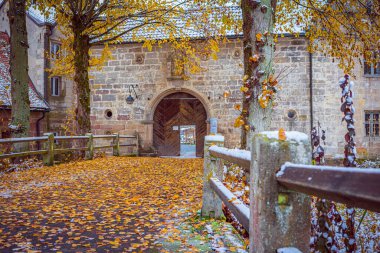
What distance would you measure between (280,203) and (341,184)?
0.56m

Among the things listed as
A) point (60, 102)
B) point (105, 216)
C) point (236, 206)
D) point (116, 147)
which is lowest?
point (105, 216)

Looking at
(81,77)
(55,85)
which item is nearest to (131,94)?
(81,77)

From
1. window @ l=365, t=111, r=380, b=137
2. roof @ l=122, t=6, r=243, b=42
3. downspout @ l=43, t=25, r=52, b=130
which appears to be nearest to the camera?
roof @ l=122, t=6, r=243, b=42

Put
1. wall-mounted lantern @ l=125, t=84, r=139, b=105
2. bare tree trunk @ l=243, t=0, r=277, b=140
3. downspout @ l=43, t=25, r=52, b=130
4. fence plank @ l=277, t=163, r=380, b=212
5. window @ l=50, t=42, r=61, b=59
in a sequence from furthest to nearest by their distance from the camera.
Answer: window @ l=50, t=42, r=61, b=59
downspout @ l=43, t=25, r=52, b=130
wall-mounted lantern @ l=125, t=84, r=139, b=105
bare tree trunk @ l=243, t=0, r=277, b=140
fence plank @ l=277, t=163, r=380, b=212

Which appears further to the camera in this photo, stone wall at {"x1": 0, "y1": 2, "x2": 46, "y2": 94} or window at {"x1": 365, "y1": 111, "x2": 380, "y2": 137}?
stone wall at {"x1": 0, "y1": 2, "x2": 46, "y2": 94}

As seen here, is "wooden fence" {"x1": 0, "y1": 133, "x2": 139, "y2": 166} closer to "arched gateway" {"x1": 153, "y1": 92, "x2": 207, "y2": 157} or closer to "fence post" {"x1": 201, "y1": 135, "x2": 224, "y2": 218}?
"arched gateway" {"x1": 153, "y1": 92, "x2": 207, "y2": 157}

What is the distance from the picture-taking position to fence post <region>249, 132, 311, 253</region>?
1.54 m

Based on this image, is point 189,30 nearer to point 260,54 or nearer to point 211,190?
point 260,54

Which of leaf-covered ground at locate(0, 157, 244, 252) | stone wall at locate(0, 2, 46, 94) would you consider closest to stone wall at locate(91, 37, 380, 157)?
stone wall at locate(0, 2, 46, 94)

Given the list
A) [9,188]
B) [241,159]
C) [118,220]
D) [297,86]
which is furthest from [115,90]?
[241,159]

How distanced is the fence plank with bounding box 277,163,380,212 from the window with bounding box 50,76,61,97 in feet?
59.8

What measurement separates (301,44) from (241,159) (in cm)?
1449

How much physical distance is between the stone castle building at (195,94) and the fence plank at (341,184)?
13.2 metres

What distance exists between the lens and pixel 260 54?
6270 millimetres
